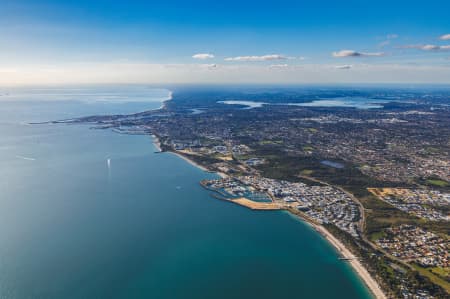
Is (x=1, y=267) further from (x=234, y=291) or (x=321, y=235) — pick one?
(x=321, y=235)

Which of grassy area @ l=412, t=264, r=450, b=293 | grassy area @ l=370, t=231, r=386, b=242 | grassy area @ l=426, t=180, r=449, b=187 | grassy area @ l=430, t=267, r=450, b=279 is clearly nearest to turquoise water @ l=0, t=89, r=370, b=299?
grassy area @ l=370, t=231, r=386, b=242

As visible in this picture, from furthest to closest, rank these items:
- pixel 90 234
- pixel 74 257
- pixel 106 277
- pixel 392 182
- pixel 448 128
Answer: pixel 448 128 → pixel 392 182 → pixel 90 234 → pixel 74 257 → pixel 106 277

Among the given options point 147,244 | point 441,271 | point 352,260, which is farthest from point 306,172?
point 147,244

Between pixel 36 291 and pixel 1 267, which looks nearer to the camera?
pixel 36 291

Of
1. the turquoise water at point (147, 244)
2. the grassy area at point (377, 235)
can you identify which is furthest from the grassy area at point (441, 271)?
the turquoise water at point (147, 244)

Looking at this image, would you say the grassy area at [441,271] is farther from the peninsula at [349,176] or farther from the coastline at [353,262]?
the coastline at [353,262]

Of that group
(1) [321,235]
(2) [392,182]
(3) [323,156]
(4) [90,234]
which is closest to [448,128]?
(3) [323,156]

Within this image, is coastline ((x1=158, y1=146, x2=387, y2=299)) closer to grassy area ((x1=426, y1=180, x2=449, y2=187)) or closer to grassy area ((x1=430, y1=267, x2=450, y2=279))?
grassy area ((x1=430, y1=267, x2=450, y2=279))
